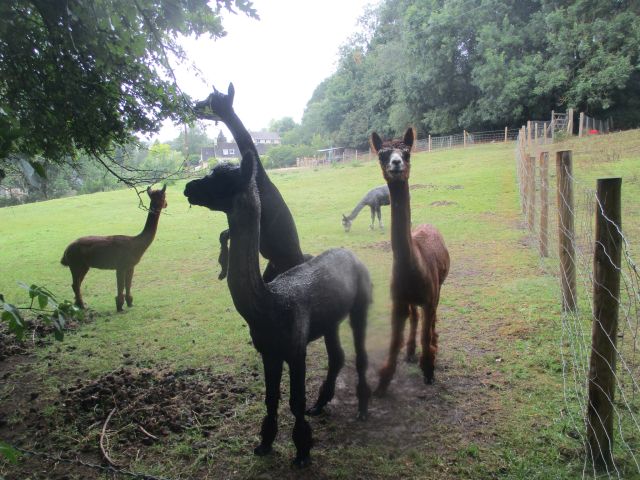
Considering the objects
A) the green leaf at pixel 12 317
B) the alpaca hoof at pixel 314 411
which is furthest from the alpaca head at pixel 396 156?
the green leaf at pixel 12 317

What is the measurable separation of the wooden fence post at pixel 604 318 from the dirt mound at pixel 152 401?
2.84m

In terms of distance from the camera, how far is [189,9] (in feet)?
14.5

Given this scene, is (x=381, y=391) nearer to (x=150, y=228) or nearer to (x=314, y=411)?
(x=314, y=411)

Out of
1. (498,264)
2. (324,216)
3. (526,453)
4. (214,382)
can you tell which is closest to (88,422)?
(214,382)

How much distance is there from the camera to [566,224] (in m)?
5.38

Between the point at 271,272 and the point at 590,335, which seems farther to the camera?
the point at 590,335

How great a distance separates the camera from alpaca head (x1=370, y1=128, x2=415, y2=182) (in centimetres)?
353

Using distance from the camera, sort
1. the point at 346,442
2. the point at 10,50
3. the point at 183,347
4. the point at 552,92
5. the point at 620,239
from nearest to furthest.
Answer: the point at 620,239
the point at 346,442
the point at 10,50
the point at 183,347
the point at 552,92

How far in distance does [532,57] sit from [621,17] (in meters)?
5.71

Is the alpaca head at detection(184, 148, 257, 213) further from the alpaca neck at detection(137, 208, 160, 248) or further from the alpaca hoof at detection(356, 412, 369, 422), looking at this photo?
the alpaca neck at detection(137, 208, 160, 248)

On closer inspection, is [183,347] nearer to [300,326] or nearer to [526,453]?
[300,326]

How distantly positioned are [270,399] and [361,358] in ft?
3.01

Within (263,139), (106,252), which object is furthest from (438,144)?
(106,252)

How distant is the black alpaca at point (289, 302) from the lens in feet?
9.57
